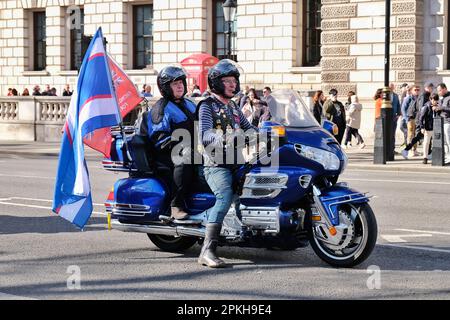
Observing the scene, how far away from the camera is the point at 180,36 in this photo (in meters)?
35.3

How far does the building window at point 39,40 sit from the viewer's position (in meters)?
41.1

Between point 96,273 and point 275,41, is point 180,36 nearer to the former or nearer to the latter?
point 275,41

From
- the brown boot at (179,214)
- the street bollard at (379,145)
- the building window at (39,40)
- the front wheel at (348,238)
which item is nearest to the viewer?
the front wheel at (348,238)

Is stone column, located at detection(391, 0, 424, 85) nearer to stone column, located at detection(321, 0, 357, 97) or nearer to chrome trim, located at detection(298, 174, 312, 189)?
stone column, located at detection(321, 0, 357, 97)

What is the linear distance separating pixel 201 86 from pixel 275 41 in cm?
283

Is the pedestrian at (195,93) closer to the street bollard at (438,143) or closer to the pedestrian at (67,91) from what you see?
the pedestrian at (67,91)

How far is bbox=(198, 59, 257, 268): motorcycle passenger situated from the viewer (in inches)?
326

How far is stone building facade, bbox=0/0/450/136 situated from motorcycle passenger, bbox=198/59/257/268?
2030cm

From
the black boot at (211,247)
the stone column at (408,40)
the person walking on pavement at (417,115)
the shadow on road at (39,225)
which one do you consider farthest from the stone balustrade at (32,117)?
the black boot at (211,247)

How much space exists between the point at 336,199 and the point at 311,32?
24461 millimetres

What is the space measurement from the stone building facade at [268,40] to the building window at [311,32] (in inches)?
5.1

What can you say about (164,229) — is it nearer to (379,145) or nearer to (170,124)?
(170,124)

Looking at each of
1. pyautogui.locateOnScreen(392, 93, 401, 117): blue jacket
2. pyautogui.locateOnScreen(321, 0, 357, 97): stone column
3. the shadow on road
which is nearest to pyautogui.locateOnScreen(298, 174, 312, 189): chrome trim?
the shadow on road

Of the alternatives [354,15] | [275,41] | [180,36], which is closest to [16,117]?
[180,36]
